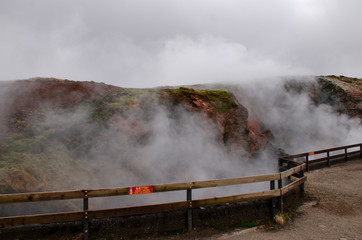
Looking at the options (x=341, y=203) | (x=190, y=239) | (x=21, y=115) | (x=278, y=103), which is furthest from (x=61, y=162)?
(x=278, y=103)

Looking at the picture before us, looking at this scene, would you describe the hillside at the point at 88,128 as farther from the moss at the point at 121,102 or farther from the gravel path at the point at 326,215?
the gravel path at the point at 326,215

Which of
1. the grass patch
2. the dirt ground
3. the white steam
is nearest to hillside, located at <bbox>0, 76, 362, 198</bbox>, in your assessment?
the dirt ground

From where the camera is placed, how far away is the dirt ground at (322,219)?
4.99m

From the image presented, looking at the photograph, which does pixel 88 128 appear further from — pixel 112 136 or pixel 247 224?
pixel 247 224

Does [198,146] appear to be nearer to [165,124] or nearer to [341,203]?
[165,124]

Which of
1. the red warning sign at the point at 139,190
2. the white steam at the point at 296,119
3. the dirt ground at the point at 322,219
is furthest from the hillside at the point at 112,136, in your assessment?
the white steam at the point at 296,119

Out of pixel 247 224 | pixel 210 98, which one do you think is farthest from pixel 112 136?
pixel 210 98

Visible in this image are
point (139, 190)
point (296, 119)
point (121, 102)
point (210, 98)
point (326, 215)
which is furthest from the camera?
point (296, 119)

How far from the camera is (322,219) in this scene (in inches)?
233

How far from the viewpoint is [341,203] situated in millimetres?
7074

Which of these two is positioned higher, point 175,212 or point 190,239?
point 175,212

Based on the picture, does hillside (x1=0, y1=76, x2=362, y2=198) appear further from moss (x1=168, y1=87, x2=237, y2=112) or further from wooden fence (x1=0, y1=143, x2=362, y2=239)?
wooden fence (x1=0, y1=143, x2=362, y2=239)

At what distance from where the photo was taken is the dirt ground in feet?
16.4

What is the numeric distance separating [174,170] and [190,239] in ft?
12.4
